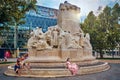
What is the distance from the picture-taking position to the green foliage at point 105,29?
3791 centimetres

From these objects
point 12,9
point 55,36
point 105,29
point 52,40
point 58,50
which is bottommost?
point 58,50

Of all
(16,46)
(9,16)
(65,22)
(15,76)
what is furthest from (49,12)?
(15,76)

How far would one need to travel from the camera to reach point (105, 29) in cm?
4022

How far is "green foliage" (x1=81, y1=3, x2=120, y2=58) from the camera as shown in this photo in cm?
3791

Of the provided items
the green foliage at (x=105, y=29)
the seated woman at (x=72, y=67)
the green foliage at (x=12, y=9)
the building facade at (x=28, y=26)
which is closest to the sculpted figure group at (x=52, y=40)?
the seated woman at (x=72, y=67)

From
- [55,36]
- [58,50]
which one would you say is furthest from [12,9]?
[58,50]

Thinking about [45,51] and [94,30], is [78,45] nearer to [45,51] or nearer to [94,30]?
[45,51]

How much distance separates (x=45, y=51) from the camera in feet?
66.4

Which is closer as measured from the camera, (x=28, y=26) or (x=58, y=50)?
(x=58, y=50)

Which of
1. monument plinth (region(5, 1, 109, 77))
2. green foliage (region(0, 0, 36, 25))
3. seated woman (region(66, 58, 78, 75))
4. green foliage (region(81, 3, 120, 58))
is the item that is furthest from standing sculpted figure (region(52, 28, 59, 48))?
green foliage (region(81, 3, 120, 58))

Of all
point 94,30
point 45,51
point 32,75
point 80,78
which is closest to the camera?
point 80,78

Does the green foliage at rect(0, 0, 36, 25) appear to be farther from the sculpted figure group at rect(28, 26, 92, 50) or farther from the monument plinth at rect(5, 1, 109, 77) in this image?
the sculpted figure group at rect(28, 26, 92, 50)

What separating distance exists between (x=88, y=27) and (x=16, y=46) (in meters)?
25.7

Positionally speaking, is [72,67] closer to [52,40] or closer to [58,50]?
[58,50]
